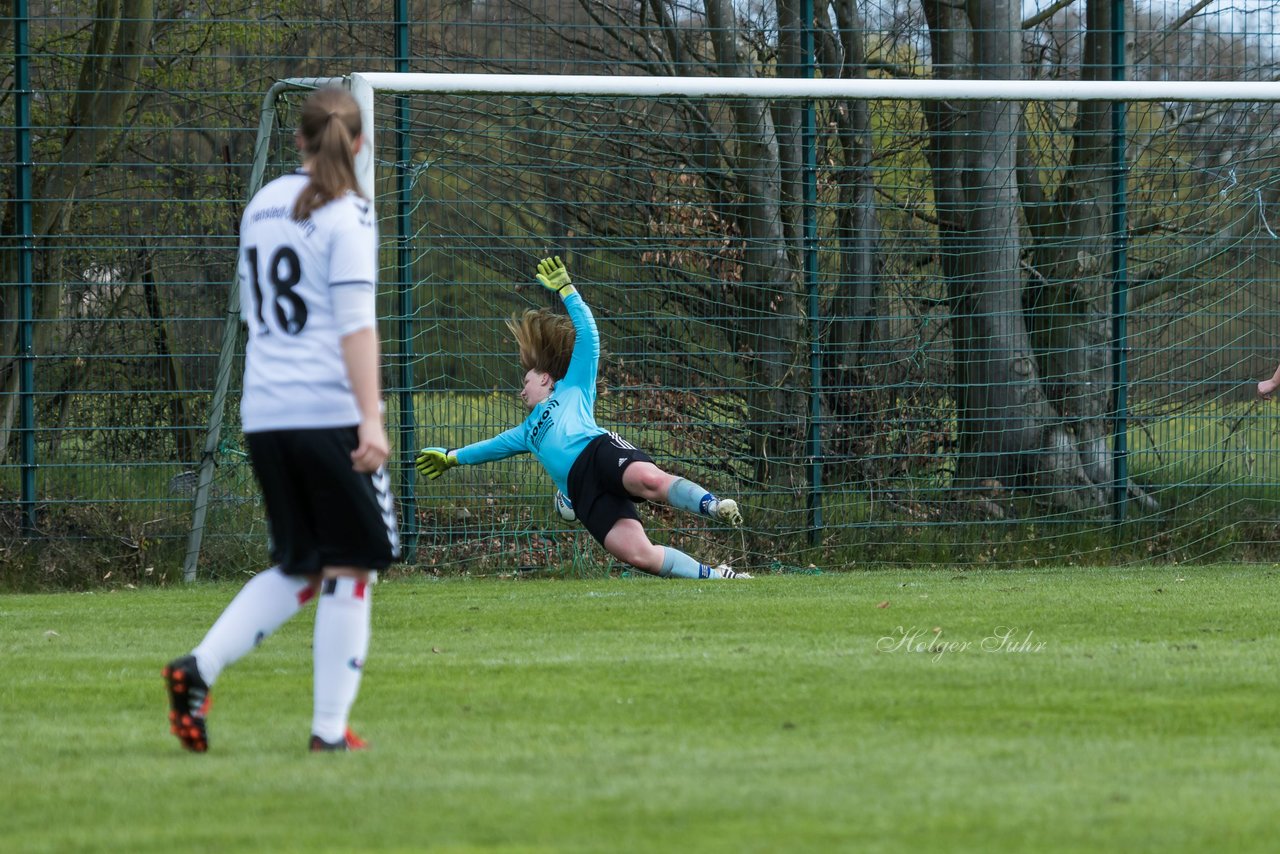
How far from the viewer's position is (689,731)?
4.83m

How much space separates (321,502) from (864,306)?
7.46m

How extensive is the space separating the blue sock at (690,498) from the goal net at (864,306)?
1.93 m

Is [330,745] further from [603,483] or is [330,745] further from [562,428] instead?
[562,428]

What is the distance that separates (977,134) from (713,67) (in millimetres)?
1944

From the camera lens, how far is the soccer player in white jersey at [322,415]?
4523 mm

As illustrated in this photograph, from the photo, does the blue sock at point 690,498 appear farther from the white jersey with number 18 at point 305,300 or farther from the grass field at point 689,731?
the white jersey with number 18 at point 305,300

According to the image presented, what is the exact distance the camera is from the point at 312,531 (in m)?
4.62

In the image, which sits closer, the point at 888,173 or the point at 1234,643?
the point at 1234,643

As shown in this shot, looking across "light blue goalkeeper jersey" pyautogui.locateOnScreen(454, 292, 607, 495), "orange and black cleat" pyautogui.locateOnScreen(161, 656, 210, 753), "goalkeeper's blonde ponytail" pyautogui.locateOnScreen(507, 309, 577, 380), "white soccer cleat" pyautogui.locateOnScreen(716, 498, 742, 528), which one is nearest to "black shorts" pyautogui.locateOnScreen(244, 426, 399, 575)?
"orange and black cleat" pyautogui.locateOnScreen(161, 656, 210, 753)

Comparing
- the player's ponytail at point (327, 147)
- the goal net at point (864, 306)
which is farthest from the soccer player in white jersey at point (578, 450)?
the player's ponytail at point (327, 147)

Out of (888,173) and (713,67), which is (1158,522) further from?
(713,67)

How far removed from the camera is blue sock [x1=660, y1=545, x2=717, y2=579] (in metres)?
9.45

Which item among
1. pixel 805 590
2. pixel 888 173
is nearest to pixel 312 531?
pixel 805 590

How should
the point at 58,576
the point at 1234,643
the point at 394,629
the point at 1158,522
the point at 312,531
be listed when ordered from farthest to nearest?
the point at 1158,522, the point at 58,576, the point at 394,629, the point at 1234,643, the point at 312,531
